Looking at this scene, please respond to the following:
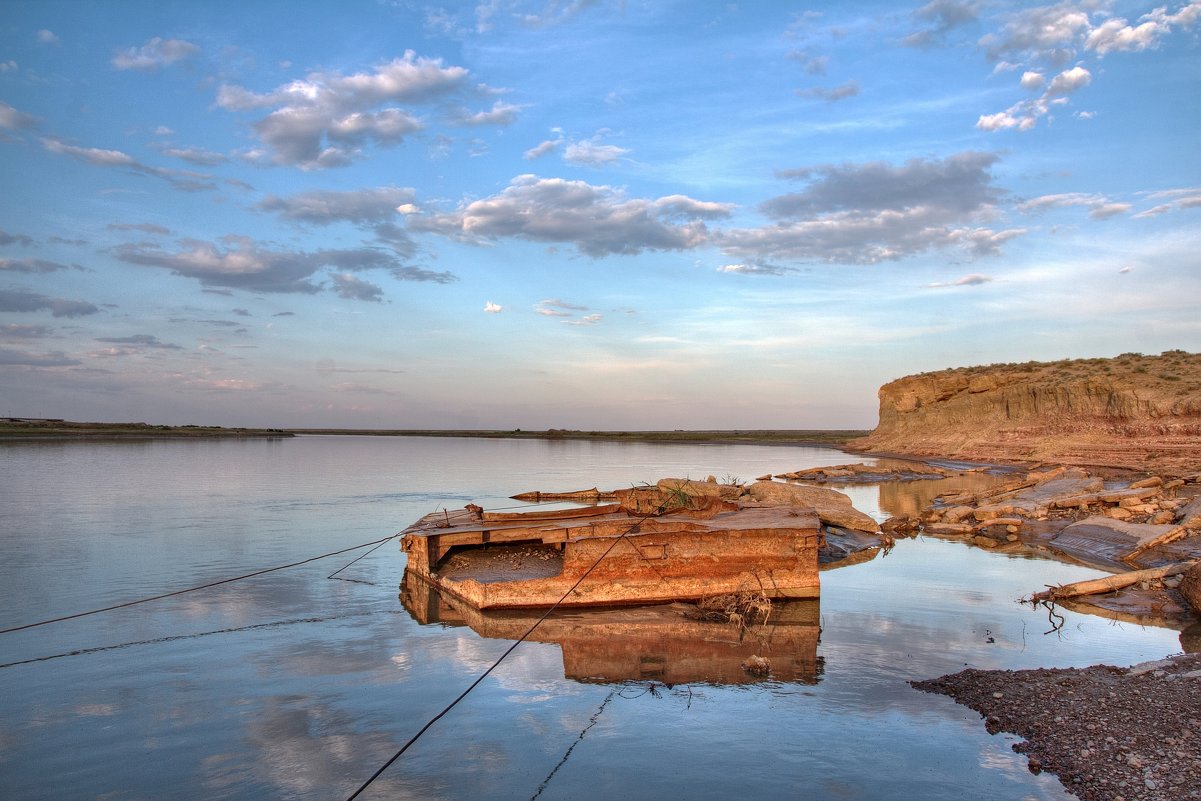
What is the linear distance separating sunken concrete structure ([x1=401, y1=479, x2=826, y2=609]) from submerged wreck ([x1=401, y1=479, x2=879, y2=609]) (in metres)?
0.01

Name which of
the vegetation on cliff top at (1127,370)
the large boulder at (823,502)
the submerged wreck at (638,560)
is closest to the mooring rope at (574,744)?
the submerged wreck at (638,560)

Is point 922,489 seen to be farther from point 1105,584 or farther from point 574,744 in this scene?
point 574,744

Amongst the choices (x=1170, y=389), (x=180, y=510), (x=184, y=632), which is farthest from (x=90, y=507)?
(x=1170, y=389)

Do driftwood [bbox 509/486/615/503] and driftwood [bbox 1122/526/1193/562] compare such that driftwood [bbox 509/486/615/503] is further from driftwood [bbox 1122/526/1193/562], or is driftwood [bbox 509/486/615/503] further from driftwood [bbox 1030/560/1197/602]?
driftwood [bbox 1030/560/1197/602]

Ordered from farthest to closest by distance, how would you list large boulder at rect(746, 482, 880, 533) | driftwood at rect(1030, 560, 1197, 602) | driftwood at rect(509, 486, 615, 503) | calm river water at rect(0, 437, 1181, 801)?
1. driftwood at rect(509, 486, 615, 503)
2. large boulder at rect(746, 482, 880, 533)
3. driftwood at rect(1030, 560, 1197, 602)
4. calm river water at rect(0, 437, 1181, 801)

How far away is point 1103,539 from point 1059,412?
31971 millimetres

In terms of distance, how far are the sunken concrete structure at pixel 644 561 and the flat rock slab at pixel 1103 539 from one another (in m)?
8.01

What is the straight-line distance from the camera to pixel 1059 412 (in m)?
44.7

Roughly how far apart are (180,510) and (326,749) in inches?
825

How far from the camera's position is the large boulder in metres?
19.8

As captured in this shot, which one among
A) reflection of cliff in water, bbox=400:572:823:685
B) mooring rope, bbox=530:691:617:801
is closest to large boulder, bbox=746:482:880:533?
reflection of cliff in water, bbox=400:572:823:685

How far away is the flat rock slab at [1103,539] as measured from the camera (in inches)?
616

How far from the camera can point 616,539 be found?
11.3 meters

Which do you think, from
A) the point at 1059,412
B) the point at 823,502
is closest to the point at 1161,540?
the point at 823,502
